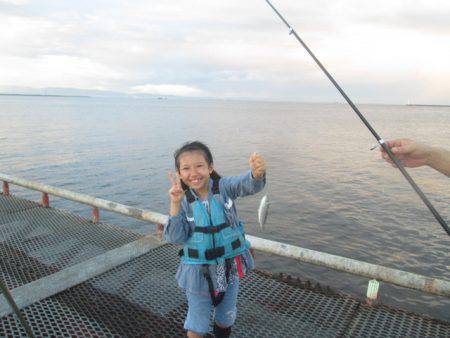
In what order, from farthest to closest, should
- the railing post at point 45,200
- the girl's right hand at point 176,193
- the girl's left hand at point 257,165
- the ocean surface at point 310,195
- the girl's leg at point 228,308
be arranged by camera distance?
the ocean surface at point 310,195, the railing post at point 45,200, the girl's leg at point 228,308, the girl's left hand at point 257,165, the girl's right hand at point 176,193

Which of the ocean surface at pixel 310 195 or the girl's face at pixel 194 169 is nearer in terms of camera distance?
the girl's face at pixel 194 169

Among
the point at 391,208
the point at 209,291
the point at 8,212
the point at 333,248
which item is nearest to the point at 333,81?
the point at 209,291

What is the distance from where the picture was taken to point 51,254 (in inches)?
225

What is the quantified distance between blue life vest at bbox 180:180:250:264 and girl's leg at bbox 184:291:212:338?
0.32 metres

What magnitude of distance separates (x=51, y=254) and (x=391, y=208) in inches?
609

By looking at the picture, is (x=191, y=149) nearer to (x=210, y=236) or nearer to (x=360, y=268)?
(x=210, y=236)

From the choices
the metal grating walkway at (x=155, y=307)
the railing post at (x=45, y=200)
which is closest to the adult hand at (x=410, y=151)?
the metal grating walkway at (x=155, y=307)

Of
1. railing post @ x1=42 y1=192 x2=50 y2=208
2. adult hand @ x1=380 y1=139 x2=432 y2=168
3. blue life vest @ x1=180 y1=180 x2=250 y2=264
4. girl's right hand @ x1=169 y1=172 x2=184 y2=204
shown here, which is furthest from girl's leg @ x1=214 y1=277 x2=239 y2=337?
railing post @ x1=42 y1=192 x2=50 y2=208

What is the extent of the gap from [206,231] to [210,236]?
2.3 inches

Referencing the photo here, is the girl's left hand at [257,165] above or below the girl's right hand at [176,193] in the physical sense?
above

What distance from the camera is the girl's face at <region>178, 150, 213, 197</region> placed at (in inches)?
129

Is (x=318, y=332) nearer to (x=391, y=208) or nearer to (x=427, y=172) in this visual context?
(x=391, y=208)

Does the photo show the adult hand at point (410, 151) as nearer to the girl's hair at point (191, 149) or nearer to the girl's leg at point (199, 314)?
the girl's hair at point (191, 149)

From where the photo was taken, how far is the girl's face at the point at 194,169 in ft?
10.7
